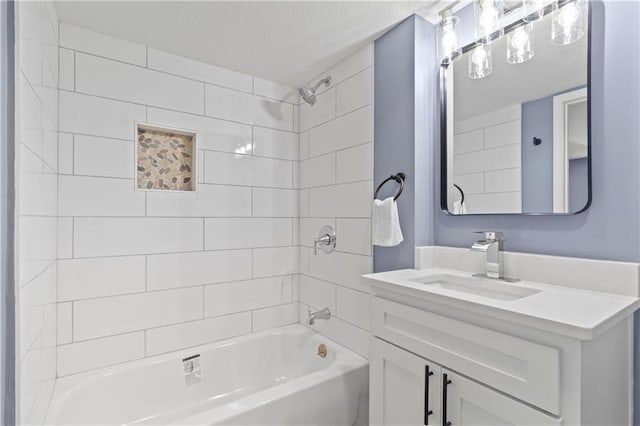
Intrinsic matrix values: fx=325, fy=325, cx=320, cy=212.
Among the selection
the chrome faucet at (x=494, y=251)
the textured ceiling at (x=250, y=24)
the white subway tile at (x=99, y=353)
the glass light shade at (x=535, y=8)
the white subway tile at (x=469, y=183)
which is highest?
the textured ceiling at (x=250, y=24)

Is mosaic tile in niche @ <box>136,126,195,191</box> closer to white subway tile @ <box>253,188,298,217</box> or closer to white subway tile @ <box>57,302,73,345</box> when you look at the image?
white subway tile @ <box>253,188,298,217</box>

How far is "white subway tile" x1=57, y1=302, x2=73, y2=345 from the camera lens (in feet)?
5.23

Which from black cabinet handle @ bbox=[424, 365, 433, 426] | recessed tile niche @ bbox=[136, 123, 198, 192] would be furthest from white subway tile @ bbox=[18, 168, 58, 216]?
black cabinet handle @ bbox=[424, 365, 433, 426]

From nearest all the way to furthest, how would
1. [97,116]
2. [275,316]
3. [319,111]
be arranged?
[97,116] → [319,111] → [275,316]

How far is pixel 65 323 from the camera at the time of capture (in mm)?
1609

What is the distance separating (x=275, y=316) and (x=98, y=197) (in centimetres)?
130

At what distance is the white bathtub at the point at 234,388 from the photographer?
138 cm

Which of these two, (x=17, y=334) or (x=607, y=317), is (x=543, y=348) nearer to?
(x=607, y=317)

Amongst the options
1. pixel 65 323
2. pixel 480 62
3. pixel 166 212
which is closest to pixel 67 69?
pixel 166 212

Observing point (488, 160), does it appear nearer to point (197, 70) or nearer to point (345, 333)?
point (345, 333)

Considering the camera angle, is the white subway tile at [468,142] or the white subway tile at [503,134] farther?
the white subway tile at [468,142]

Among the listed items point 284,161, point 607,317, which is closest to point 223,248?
point 284,161

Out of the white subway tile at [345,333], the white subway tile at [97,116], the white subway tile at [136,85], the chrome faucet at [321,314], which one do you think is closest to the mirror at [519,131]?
the white subway tile at [345,333]

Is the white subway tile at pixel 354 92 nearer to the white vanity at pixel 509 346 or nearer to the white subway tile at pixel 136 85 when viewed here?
the white subway tile at pixel 136 85
